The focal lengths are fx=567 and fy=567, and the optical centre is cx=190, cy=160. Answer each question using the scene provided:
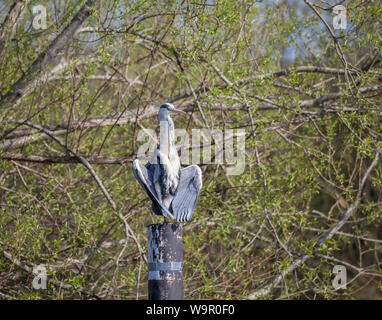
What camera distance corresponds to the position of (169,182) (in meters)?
3.62

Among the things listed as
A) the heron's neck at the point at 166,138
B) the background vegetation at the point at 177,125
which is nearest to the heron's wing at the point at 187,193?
the heron's neck at the point at 166,138

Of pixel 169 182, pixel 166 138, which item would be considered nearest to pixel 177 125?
pixel 166 138

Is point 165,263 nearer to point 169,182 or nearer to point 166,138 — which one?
point 169,182

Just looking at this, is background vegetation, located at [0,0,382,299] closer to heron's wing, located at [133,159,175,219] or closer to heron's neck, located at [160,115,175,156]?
heron's neck, located at [160,115,175,156]

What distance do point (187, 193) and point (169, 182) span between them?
6.4 inches

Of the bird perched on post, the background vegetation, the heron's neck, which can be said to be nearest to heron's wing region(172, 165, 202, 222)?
the bird perched on post

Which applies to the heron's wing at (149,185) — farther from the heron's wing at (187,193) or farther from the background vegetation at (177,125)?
the background vegetation at (177,125)

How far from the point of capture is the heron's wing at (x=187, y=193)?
144 inches

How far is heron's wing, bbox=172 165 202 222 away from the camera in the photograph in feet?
12.0

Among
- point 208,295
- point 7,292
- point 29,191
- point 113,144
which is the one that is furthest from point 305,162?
point 7,292

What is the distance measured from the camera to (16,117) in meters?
6.16

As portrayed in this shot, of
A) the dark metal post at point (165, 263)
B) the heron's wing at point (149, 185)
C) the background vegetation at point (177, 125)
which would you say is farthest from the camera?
the background vegetation at point (177, 125)

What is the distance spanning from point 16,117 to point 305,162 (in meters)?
3.28
